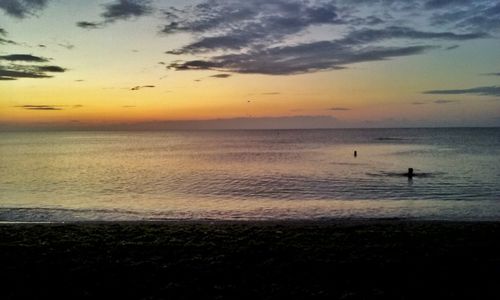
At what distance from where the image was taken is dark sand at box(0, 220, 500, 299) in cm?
963

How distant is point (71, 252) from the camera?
43.4 feet

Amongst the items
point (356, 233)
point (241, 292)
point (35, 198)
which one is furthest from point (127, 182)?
point (241, 292)

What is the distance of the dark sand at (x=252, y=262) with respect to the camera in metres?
9.63

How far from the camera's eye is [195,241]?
14938 millimetres

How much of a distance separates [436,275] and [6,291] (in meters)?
11.6

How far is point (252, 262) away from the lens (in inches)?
472

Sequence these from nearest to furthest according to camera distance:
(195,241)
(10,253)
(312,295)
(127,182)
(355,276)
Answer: (312,295) < (355,276) < (10,253) < (195,241) < (127,182)

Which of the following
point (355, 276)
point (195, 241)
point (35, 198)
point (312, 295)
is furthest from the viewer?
point (35, 198)

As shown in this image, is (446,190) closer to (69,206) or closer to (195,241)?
(195,241)

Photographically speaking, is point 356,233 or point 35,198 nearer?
point 356,233

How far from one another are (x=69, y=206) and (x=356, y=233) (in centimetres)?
2203

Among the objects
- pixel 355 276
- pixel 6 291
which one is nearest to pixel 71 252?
pixel 6 291

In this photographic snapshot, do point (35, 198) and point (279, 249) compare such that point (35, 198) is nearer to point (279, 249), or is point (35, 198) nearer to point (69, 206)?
point (69, 206)

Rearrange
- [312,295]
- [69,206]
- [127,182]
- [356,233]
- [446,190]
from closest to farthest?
[312,295], [356,233], [69,206], [446,190], [127,182]
